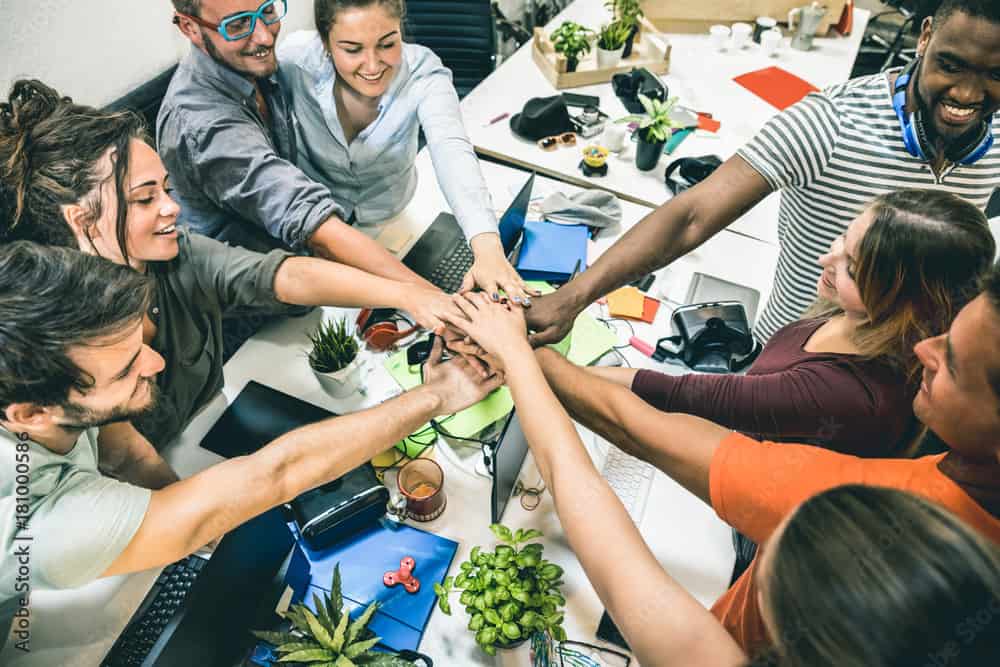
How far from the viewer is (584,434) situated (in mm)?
1604

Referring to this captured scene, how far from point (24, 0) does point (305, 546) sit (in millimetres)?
2127

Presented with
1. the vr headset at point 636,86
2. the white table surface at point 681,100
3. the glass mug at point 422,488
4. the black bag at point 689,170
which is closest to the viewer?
the glass mug at point 422,488

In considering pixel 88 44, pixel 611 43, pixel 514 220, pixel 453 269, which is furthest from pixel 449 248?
pixel 88 44

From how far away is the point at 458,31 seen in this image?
329cm

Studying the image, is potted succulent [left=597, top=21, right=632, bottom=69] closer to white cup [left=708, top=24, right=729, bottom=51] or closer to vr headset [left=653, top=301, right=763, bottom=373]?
white cup [left=708, top=24, right=729, bottom=51]

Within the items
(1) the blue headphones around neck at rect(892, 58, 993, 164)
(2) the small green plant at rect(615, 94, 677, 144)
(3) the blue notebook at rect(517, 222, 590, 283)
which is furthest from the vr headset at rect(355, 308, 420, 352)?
(1) the blue headphones around neck at rect(892, 58, 993, 164)

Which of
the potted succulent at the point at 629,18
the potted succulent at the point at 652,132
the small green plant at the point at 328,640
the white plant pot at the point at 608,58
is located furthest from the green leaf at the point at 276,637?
A: the potted succulent at the point at 629,18

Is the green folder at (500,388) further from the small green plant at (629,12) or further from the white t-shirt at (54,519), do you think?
the small green plant at (629,12)

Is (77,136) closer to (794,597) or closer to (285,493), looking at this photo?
(285,493)

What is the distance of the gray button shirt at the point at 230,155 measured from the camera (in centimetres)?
162

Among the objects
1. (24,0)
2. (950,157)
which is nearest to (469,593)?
(950,157)

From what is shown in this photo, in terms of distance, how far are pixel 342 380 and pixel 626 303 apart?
0.89 m

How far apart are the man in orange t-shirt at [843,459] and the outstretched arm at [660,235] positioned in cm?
37

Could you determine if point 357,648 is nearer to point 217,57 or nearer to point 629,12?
point 217,57
